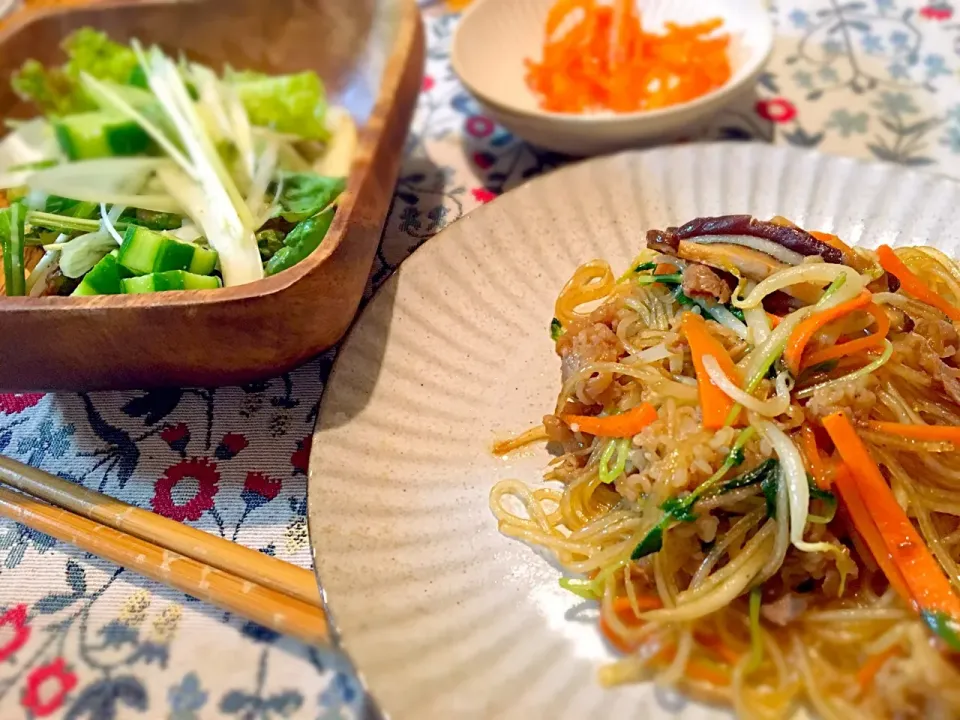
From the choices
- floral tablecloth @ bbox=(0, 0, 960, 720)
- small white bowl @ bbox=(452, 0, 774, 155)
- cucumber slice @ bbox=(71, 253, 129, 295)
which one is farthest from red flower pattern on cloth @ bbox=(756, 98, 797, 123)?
cucumber slice @ bbox=(71, 253, 129, 295)

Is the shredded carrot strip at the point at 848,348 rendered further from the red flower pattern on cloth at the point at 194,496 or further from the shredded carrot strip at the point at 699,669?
the red flower pattern on cloth at the point at 194,496

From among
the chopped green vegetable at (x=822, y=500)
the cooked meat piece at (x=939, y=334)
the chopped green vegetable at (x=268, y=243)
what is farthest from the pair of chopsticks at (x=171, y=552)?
the cooked meat piece at (x=939, y=334)

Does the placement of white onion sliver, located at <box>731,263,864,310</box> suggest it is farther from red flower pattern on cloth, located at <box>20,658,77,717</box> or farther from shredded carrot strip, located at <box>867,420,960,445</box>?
red flower pattern on cloth, located at <box>20,658,77,717</box>

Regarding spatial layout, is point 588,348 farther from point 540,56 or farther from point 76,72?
point 76,72

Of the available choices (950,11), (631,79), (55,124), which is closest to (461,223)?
(631,79)

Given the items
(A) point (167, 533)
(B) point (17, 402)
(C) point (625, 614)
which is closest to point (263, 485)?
Answer: (A) point (167, 533)
